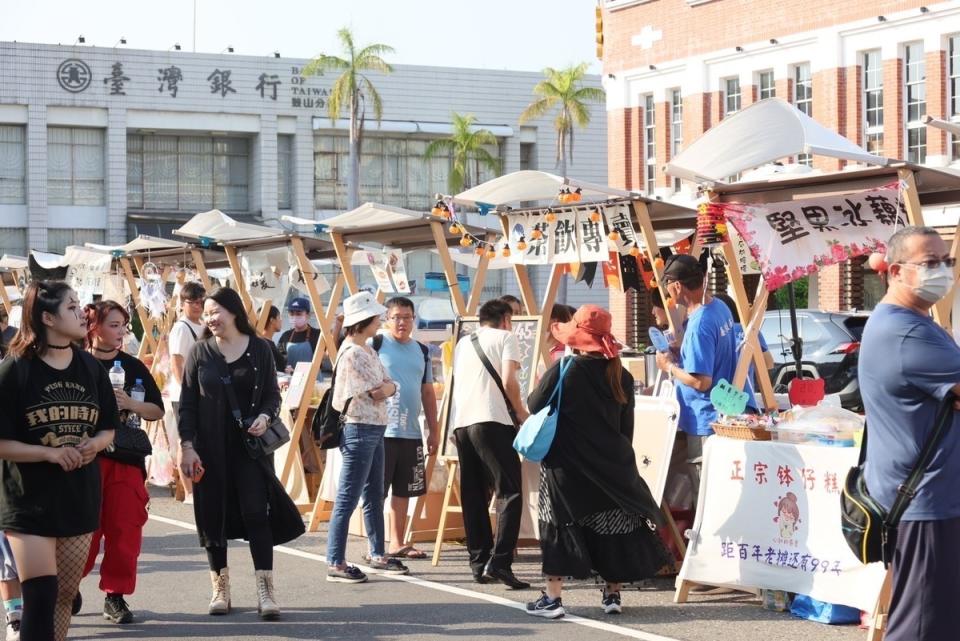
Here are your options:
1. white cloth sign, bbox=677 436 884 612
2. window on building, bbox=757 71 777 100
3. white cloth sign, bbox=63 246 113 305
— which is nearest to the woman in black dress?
white cloth sign, bbox=677 436 884 612

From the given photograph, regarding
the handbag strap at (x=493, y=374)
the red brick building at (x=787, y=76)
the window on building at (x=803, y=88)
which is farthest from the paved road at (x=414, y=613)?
the window on building at (x=803, y=88)

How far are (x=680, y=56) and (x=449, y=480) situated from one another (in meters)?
28.4

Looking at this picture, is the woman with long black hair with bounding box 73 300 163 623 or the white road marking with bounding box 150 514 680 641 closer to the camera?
the white road marking with bounding box 150 514 680 641

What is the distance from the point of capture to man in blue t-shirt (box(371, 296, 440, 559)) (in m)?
10.7

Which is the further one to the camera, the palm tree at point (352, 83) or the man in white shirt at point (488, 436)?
the palm tree at point (352, 83)

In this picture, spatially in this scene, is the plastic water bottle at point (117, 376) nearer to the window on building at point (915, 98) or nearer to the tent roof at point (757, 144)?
the tent roof at point (757, 144)

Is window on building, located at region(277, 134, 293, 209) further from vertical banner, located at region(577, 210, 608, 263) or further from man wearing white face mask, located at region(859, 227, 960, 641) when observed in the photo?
man wearing white face mask, located at region(859, 227, 960, 641)

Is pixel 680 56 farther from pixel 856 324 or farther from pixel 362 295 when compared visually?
pixel 362 295

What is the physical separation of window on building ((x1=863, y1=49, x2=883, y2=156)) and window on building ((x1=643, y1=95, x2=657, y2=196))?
705 cm

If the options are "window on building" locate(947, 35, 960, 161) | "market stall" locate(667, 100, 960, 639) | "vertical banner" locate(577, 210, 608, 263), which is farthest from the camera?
"window on building" locate(947, 35, 960, 161)

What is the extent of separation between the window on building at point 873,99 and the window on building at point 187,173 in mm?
30483

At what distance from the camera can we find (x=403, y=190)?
59.8m

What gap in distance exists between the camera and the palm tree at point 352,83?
53.2 m

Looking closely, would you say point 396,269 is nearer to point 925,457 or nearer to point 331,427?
point 331,427
